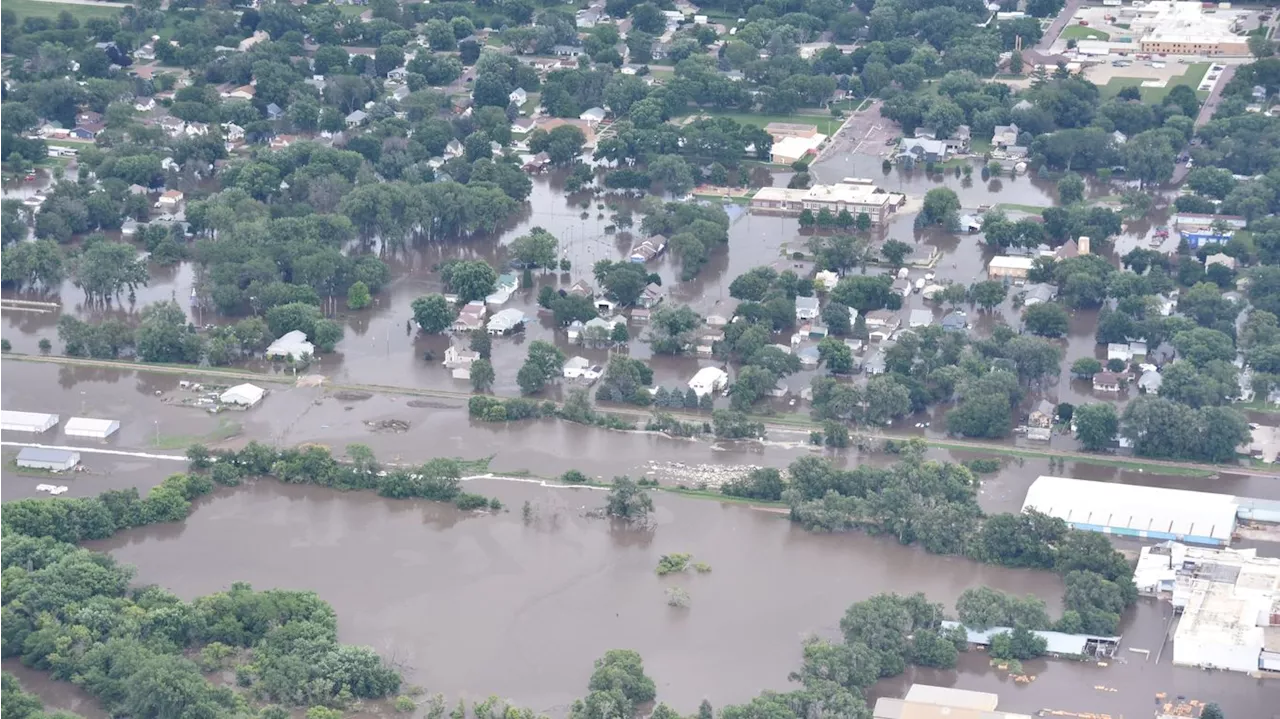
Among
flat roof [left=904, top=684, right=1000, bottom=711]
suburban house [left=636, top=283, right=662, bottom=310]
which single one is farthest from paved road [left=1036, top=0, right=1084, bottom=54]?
flat roof [left=904, top=684, right=1000, bottom=711]

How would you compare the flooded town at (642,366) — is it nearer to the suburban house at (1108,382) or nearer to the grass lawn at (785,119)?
the suburban house at (1108,382)

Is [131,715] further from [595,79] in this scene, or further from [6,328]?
[595,79]

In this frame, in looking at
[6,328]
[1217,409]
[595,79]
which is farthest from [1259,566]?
[595,79]

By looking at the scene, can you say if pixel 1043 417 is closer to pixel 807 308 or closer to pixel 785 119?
pixel 807 308

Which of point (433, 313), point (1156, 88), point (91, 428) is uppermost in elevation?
point (1156, 88)

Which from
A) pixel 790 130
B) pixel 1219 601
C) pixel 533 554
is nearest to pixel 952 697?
pixel 1219 601

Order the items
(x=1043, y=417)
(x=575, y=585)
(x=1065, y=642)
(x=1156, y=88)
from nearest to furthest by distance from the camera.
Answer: (x=1065, y=642), (x=575, y=585), (x=1043, y=417), (x=1156, y=88)
